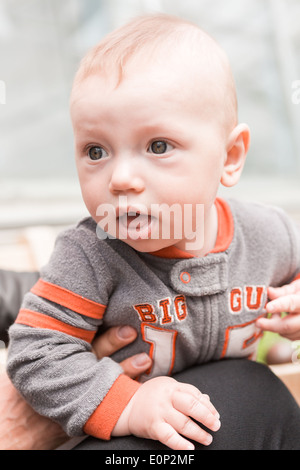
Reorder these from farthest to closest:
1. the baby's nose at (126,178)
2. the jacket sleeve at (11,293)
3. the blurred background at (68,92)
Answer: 1. the blurred background at (68,92)
2. the jacket sleeve at (11,293)
3. the baby's nose at (126,178)

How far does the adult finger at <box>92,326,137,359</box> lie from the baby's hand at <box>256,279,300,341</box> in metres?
0.18

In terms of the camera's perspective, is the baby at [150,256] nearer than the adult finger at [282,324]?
Yes

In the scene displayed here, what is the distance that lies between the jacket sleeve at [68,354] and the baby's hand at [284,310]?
0.67 ft

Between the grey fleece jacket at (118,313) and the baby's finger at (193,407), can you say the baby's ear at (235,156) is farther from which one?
the baby's finger at (193,407)

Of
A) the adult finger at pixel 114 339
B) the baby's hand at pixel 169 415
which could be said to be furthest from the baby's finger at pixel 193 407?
the adult finger at pixel 114 339

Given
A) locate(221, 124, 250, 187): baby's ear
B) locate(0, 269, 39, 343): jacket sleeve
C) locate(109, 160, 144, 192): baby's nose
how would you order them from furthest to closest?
1. locate(0, 269, 39, 343): jacket sleeve
2. locate(221, 124, 250, 187): baby's ear
3. locate(109, 160, 144, 192): baby's nose

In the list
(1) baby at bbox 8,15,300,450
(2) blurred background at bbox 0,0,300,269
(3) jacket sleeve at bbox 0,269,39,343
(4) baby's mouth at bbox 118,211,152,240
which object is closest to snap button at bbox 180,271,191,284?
(1) baby at bbox 8,15,300,450

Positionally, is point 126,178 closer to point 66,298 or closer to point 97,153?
point 97,153

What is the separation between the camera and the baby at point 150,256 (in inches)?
21.7

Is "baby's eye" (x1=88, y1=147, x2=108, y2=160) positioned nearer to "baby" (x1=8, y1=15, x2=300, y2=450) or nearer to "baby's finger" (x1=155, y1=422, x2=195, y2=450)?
"baby" (x1=8, y1=15, x2=300, y2=450)

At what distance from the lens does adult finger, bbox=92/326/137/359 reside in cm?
68

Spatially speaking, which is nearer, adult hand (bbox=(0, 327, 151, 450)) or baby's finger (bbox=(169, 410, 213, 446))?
baby's finger (bbox=(169, 410, 213, 446))

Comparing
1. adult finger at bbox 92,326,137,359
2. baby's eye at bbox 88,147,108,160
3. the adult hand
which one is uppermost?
baby's eye at bbox 88,147,108,160
